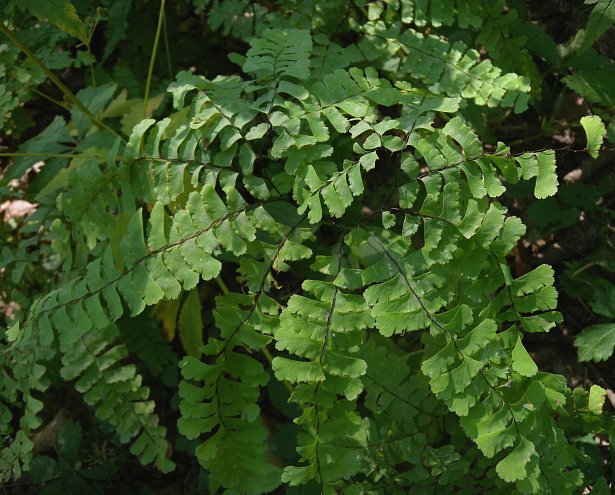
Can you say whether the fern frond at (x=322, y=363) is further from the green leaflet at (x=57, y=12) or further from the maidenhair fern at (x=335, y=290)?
the green leaflet at (x=57, y=12)

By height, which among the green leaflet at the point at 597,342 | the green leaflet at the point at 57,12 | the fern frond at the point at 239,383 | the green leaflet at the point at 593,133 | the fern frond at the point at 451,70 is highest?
the green leaflet at the point at 57,12

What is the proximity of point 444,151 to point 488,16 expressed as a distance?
2.77 ft

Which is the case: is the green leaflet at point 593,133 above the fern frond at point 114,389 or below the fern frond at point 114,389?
above

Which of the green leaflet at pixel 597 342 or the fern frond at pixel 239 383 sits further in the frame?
the green leaflet at pixel 597 342

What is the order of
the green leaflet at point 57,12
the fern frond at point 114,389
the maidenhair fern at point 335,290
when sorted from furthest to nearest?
the fern frond at point 114,389, the green leaflet at point 57,12, the maidenhair fern at point 335,290

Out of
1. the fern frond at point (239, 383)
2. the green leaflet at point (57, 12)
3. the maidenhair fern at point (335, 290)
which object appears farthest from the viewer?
the green leaflet at point (57, 12)

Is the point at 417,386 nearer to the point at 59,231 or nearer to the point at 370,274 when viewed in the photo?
the point at 370,274

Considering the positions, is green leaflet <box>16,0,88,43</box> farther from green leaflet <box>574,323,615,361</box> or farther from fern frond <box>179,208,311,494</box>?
green leaflet <box>574,323,615,361</box>

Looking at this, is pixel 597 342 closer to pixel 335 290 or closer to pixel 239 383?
pixel 335 290

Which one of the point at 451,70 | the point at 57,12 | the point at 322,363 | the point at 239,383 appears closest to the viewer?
the point at 322,363

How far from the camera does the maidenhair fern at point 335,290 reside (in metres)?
1.42

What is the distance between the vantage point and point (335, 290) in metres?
1.49

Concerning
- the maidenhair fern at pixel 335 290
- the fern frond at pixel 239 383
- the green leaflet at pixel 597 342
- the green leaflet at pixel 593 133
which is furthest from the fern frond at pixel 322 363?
the green leaflet at pixel 597 342

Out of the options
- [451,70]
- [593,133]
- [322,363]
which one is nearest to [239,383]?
[322,363]
